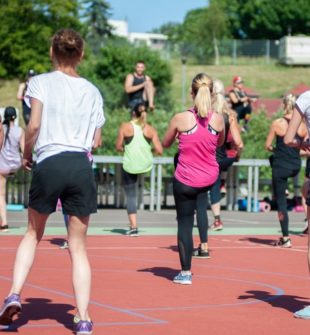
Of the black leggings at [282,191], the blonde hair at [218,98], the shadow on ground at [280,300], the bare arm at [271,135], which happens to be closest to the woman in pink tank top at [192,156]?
the shadow on ground at [280,300]

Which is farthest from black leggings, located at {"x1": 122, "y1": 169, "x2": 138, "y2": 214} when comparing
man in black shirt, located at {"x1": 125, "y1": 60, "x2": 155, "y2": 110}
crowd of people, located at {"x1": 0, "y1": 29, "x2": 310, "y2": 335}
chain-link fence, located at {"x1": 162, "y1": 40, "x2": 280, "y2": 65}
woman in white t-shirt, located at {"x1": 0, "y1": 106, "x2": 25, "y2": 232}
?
chain-link fence, located at {"x1": 162, "y1": 40, "x2": 280, "y2": 65}

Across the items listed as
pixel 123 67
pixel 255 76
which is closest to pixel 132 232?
pixel 123 67

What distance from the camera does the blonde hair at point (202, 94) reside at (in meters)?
11.3

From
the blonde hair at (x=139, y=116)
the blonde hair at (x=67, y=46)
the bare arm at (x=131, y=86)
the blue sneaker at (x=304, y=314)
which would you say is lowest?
the blue sneaker at (x=304, y=314)

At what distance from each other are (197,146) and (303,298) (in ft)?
6.54

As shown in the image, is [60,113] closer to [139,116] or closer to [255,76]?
[139,116]

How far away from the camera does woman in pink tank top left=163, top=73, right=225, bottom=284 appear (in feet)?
37.2

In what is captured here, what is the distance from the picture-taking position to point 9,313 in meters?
8.09

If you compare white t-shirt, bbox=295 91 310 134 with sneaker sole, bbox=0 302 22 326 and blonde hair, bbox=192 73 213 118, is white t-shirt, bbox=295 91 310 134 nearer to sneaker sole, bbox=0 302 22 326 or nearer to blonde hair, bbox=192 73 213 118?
blonde hair, bbox=192 73 213 118

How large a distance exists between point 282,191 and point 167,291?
17.3ft

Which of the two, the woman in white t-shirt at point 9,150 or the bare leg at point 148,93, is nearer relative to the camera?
the woman in white t-shirt at point 9,150

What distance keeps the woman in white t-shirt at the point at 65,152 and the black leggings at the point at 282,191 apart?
7.67 meters

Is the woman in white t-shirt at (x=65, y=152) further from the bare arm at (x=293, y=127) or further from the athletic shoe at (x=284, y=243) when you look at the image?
the athletic shoe at (x=284, y=243)

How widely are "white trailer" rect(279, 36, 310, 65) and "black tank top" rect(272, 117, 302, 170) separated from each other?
73634 mm
